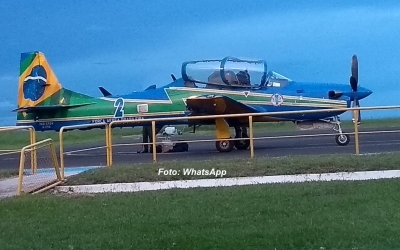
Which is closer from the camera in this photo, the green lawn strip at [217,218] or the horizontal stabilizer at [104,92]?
the green lawn strip at [217,218]

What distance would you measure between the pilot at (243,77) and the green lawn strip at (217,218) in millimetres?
11362

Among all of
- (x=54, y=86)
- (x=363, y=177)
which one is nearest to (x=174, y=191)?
Result: (x=363, y=177)

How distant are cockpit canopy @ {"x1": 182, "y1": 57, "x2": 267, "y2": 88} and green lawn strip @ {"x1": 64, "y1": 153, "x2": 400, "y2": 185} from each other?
8.74 metres

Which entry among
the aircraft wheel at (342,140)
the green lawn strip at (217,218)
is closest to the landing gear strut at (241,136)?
the aircraft wheel at (342,140)

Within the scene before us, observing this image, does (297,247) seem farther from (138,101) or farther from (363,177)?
(138,101)

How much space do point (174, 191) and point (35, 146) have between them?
135 inches

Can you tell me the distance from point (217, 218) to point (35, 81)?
19100 mm

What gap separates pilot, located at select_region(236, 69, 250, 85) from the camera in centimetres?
2312

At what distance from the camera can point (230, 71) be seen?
75.9ft

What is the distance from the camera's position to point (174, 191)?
1202cm

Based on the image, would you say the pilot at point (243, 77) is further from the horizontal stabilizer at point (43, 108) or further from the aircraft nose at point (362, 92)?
the horizontal stabilizer at point (43, 108)

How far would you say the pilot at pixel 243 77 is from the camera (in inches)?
910

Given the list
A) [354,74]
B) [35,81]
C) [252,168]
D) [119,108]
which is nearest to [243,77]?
[354,74]

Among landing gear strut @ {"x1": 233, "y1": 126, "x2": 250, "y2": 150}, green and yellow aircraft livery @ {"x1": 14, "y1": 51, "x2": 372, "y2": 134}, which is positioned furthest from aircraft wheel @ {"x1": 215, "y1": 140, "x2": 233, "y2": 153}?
landing gear strut @ {"x1": 233, "y1": 126, "x2": 250, "y2": 150}
